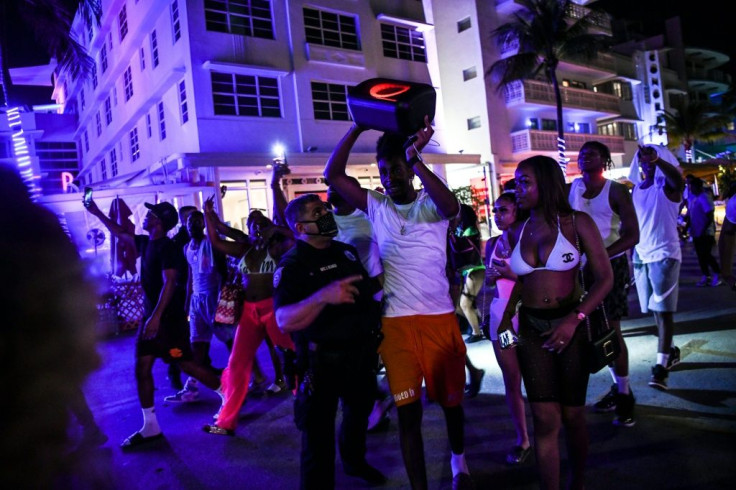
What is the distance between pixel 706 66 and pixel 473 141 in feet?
138

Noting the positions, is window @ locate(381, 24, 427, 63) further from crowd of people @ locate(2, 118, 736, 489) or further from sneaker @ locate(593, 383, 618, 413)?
sneaker @ locate(593, 383, 618, 413)

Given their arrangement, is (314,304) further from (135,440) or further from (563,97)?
(563,97)

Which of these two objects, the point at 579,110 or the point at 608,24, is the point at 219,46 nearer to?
the point at 579,110

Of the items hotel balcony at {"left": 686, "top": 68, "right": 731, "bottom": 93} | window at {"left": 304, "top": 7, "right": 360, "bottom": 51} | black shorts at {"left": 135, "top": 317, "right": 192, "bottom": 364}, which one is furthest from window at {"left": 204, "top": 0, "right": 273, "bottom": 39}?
hotel balcony at {"left": 686, "top": 68, "right": 731, "bottom": 93}

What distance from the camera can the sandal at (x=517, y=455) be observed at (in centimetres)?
358

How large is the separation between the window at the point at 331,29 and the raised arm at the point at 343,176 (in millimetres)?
18201

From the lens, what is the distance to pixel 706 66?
5419 cm

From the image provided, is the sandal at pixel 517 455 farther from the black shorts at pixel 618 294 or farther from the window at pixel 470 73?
the window at pixel 470 73

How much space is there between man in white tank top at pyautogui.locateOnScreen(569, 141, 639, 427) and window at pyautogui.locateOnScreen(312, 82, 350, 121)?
16.3 metres

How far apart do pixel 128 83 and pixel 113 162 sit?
674 cm

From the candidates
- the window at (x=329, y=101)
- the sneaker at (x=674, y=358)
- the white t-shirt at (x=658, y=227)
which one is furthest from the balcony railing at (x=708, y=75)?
the sneaker at (x=674, y=358)

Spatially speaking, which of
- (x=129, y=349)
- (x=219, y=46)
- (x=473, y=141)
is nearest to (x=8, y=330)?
(x=129, y=349)

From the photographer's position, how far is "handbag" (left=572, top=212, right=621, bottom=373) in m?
2.77

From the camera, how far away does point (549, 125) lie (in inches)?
1192
